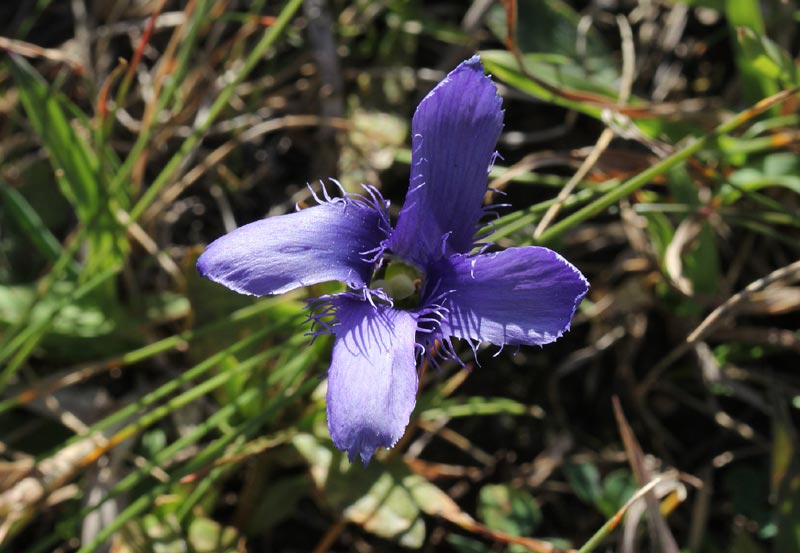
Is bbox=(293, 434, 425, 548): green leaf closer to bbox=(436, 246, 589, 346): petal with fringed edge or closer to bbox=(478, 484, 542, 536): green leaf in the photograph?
bbox=(478, 484, 542, 536): green leaf

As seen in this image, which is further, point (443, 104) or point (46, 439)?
point (46, 439)

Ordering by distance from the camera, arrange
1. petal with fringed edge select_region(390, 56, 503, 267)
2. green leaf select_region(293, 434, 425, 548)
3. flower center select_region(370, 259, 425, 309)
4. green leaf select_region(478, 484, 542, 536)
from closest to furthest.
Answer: petal with fringed edge select_region(390, 56, 503, 267), flower center select_region(370, 259, 425, 309), green leaf select_region(293, 434, 425, 548), green leaf select_region(478, 484, 542, 536)

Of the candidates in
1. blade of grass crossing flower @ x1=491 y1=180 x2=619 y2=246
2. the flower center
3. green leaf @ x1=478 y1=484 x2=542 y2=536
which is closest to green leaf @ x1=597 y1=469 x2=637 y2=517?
green leaf @ x1=478 y1=484 x2=542 y2=536

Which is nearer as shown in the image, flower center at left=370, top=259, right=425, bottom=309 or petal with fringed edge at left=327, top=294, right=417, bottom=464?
petal with fringed edge at left=327, top=294, right=417, bottom=464

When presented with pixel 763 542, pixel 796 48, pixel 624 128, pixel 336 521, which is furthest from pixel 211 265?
pixel 796 48

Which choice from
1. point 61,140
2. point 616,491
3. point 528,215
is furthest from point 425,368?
point 61,140

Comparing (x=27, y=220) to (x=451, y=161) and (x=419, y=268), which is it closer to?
(x=419, y=268)

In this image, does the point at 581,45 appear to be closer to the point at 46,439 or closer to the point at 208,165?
the point at 208,165

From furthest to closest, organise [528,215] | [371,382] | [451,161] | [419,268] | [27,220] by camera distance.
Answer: [27,220]
[528,215]
[419,268]
[451,161]
[371,382]
